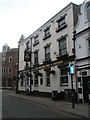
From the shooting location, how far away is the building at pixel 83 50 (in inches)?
480

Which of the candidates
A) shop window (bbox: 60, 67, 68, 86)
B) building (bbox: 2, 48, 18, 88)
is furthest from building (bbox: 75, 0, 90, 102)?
building (bbox: 2, 48, 18, 88)

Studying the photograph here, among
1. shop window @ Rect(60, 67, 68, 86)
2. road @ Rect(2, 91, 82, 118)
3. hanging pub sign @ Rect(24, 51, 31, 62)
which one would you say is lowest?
road @ Rect(2, 91, 82, 118)

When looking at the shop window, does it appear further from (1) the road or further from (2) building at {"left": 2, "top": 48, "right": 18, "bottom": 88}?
(2) building at {"left": 2, "top": 48, "right": 18, "bottom": 88}

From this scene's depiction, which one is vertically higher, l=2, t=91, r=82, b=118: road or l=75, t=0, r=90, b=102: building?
l=75, t=0, r=90, b=102: building

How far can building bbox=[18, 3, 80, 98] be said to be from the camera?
580 inches

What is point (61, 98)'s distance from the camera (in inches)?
580

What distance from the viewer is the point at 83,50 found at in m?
12.7

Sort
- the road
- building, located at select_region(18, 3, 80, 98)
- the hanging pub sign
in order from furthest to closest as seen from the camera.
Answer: the hanging pub sign, building, located at select_region(18, 3, 80, 98), the road

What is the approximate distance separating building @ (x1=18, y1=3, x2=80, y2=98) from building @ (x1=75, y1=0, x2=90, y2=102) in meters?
0.99

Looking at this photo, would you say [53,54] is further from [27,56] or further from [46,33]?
[27,56]

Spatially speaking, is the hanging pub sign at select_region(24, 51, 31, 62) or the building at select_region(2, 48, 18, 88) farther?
the building at select_region(2, 48, 18, 88)

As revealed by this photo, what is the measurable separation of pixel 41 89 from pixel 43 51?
5379 millimetres

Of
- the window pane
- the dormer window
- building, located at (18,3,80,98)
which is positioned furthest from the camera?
the dormer window

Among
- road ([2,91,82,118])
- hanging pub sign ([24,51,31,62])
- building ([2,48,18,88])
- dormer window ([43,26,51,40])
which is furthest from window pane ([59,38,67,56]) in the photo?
building ([2,48,18,88])
